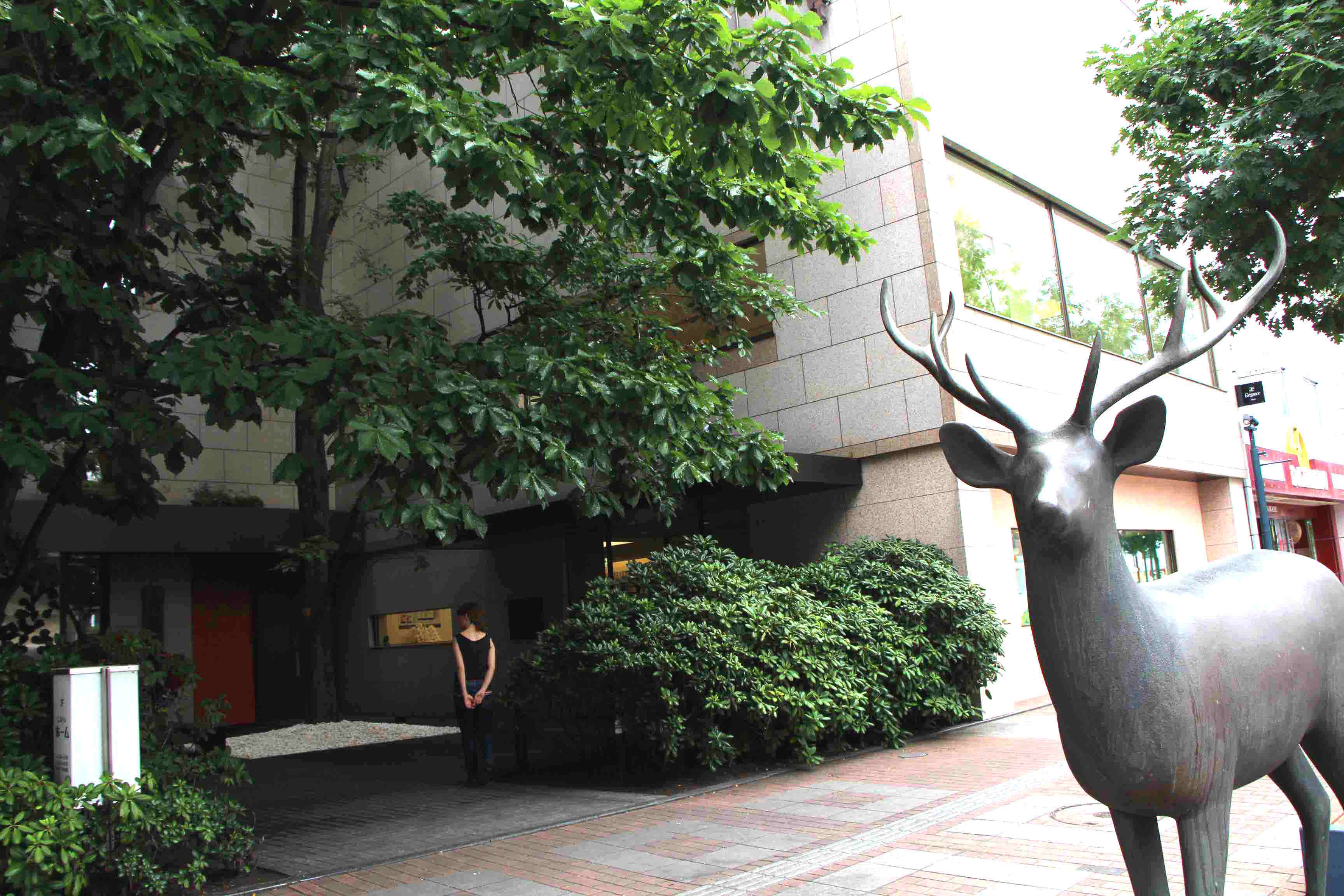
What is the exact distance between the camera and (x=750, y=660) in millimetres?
9281

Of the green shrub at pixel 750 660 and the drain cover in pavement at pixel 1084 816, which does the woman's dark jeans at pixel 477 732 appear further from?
the drain cover in pavement at pixel 1084 816

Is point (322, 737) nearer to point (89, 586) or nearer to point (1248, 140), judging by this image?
point (89, 586)

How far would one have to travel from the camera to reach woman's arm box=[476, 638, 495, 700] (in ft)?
32.7

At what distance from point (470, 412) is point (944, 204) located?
9078 millimetres

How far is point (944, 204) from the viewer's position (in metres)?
13.5

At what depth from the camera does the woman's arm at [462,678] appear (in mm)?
9934

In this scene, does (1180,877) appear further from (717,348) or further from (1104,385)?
(1104,385)

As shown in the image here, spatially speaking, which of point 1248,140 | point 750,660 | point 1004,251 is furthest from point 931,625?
point 1004,251

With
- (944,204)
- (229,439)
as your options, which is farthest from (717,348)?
(229,439)

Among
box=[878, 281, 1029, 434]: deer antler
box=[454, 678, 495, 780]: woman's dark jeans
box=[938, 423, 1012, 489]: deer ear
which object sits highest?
box=[878, 281, 1029, 434]: deer antler

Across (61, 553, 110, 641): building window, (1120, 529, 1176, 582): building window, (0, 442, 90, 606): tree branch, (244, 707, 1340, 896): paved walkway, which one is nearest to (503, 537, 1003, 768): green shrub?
(244, 707, 1340, 896): paved walkway

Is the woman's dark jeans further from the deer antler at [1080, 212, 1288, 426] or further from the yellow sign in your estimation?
the yellow sign

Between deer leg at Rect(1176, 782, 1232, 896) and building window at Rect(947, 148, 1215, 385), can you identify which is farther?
building window at Rect(947, 148, 1215, 385)

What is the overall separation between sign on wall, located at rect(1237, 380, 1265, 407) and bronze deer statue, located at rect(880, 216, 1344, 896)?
17.3 metres
